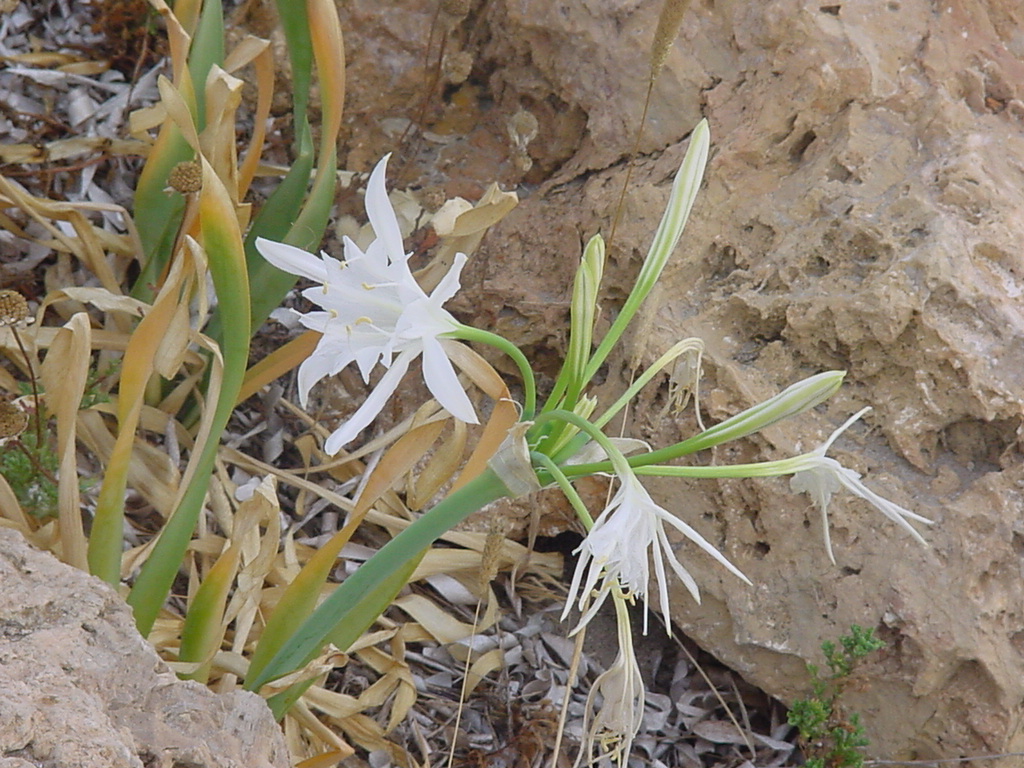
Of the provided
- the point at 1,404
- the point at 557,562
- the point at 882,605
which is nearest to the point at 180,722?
the point at 1,404

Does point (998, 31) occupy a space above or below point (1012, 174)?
above

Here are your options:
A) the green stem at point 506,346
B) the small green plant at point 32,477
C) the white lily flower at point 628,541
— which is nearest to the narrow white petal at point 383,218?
the green stem at point 506,346

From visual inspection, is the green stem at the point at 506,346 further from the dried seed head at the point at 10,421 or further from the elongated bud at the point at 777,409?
the dried seed head at the point at 10,421

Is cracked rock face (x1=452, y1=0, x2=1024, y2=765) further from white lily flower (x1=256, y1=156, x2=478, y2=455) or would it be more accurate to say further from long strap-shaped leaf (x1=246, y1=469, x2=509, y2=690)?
white lily flower (x1=256, y1=156, x2=478, y2=455)

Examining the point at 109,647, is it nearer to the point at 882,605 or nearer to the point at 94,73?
the point at 882,605

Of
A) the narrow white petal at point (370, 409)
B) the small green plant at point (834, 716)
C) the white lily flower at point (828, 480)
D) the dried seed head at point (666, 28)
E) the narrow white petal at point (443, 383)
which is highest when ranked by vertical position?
the dried seed head at point (666, 28)

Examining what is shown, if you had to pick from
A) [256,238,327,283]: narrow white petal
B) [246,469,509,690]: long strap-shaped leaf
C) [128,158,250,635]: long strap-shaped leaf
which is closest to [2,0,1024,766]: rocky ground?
[246,469,509,690]: long strap-shaped leaf
